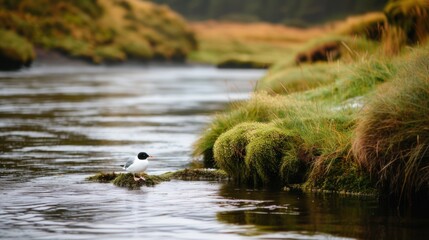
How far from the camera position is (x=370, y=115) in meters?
12.9

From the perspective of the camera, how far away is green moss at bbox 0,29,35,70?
64.7 m

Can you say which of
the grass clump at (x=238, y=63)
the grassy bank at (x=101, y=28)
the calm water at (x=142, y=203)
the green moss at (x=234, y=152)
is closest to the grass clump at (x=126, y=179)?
the calm water at (x=142, y=203)

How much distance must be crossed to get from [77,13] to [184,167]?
81.5m

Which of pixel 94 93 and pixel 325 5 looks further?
pixel 325 5

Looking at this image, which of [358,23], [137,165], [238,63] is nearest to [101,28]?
[238,63]

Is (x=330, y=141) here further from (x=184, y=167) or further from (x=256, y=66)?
(x=256, y=66)

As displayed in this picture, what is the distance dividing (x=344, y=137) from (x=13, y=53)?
53.6 meters

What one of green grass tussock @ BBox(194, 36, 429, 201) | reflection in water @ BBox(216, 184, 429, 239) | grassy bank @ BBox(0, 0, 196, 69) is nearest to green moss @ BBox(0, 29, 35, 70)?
grassy bank @ BBox(0, 0, 196, 69)

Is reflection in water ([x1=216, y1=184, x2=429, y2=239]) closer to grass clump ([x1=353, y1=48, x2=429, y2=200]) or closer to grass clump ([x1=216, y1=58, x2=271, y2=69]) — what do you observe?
grass clump ([x1=353, y1=48, x2=429, y2=200])

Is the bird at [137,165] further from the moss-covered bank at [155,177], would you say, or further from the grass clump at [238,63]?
the grass clump at [238,63]

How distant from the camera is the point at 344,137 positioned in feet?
46.5

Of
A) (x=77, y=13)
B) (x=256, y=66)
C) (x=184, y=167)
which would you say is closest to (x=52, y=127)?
(x=184, y=167)

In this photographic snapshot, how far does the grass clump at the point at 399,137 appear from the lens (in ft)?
40.3

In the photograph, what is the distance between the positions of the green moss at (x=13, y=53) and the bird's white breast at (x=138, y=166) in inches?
2018
